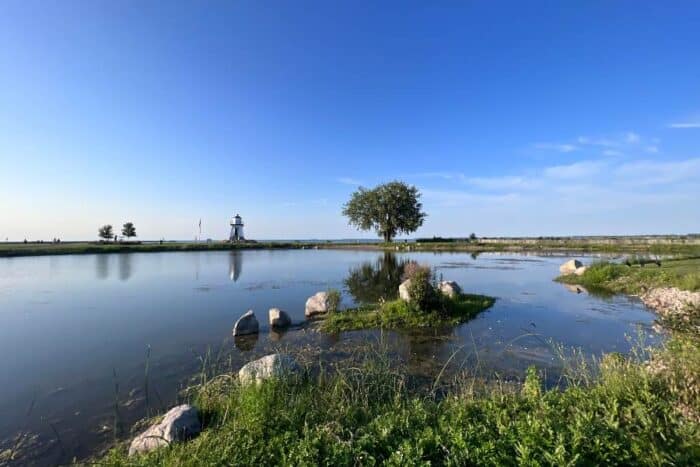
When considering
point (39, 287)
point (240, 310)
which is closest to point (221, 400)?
point (240, 310)

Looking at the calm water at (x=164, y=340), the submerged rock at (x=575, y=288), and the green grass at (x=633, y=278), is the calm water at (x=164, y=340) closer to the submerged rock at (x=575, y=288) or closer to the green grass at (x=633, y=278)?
the submerged rock at (x=575, y=288)

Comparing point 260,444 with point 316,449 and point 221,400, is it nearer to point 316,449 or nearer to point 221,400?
point 316,449

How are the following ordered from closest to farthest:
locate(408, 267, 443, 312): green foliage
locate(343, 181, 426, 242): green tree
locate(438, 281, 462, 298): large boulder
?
locate(408, 267, 443, 312): green foliage < locate(438, 281, 462, 298): large boulder < locate(343, 181, 426, 242): green tree

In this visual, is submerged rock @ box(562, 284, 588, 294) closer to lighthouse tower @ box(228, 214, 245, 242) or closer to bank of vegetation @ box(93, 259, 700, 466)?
bank of vegetation @ box(93, 259, 700, 466)

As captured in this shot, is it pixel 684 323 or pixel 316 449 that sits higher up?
pixel 684 323

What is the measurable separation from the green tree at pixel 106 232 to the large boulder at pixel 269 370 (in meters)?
92.9

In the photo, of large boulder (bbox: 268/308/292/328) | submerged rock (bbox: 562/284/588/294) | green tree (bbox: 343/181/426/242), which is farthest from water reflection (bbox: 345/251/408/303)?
green tree (bbox: 343/181/426/242)

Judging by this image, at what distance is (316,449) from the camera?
11.2ft

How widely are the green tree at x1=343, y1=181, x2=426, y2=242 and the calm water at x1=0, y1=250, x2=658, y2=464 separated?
42.2 meters

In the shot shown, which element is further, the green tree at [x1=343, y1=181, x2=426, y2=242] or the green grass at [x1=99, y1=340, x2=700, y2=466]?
the green tree at [x1=343, y1=181, x2=426, y2=242]

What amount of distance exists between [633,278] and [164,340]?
82.0ft

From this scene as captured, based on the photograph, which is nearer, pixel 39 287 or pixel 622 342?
pixel 622 342

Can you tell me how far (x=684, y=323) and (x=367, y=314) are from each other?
9130 millimetres

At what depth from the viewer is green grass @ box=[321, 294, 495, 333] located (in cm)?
1158
